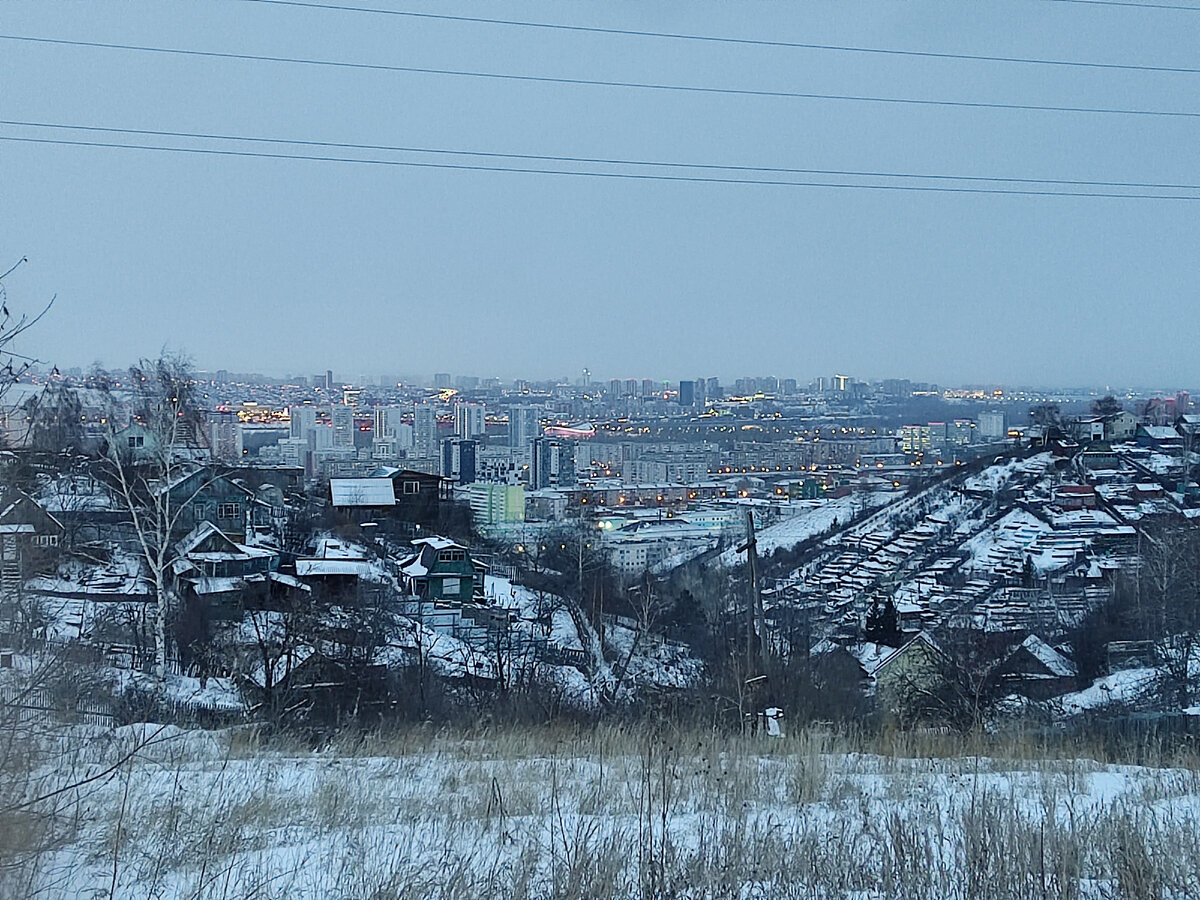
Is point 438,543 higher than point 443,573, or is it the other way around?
point 438,543

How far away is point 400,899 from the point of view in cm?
228

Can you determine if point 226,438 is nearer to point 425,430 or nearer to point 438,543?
point 438,543

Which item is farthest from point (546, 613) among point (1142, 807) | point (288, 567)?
point (1142, 807)

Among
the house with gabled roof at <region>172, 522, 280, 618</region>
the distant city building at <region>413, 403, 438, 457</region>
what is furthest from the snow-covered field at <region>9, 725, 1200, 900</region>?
the distant city building at <region>413, 403, 438, 457</region>

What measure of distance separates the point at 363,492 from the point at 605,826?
68.1 feet

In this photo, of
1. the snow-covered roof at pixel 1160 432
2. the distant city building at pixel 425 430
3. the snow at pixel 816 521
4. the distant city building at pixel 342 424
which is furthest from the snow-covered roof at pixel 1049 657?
the distant city building at pixel 342 424

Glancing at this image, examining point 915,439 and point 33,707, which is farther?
point 915,439

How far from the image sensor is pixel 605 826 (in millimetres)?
2912

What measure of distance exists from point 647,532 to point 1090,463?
399 inches

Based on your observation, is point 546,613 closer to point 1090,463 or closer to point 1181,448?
point 1090,463

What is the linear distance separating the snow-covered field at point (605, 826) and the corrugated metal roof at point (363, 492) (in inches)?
742

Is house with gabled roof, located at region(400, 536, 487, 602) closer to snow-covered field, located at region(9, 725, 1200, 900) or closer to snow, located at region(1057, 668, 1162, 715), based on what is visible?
snow, located at region(1057, 668, 1162, 715)

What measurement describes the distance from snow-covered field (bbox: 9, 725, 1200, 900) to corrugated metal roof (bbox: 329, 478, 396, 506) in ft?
61.8

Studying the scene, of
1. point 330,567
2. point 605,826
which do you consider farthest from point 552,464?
point 605,826
